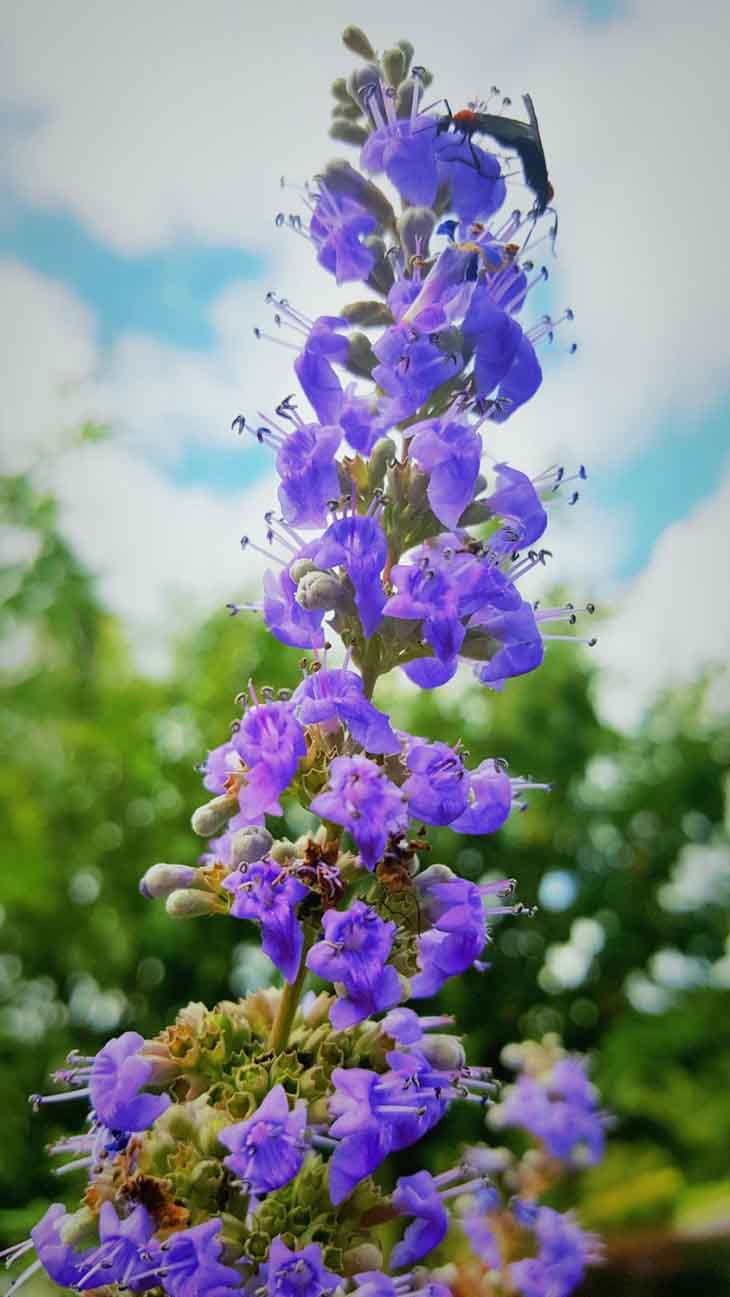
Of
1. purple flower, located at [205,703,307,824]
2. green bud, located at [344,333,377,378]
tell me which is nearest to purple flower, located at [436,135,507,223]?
green bud, located at [344,333,377,378]

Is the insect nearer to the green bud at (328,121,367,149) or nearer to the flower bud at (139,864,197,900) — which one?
the green bud at (328,121,367,149)

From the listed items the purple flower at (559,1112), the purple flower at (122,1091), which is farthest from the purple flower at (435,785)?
the purple flower at (559,1112)

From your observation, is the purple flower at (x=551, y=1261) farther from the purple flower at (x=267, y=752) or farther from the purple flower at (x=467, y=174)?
the purple flower at (x=467, y=174)

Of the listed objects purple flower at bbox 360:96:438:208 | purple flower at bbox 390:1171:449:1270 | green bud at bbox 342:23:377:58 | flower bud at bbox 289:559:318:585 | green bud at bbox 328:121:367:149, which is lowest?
purple flower at bbox 390:1171:449:1270

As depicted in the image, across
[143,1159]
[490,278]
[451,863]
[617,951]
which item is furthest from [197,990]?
[490,278]

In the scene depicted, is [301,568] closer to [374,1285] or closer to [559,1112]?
[374,1285]

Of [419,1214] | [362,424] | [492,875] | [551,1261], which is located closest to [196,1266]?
[419,1214]
